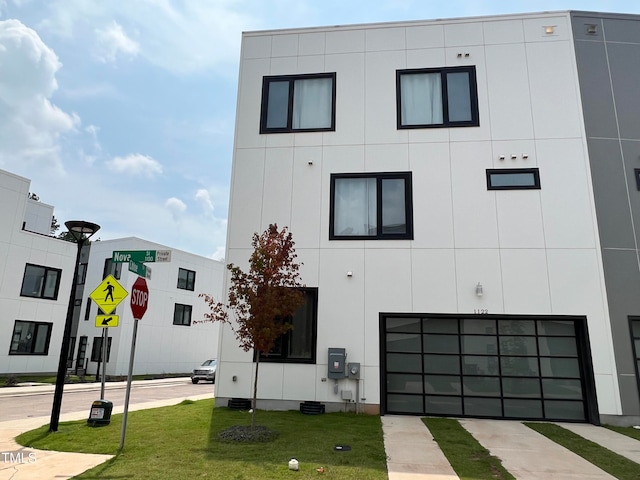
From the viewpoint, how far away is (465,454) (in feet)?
22.9

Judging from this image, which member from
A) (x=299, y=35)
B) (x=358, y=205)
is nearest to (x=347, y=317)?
(x=358, y=205)

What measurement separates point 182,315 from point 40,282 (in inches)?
392

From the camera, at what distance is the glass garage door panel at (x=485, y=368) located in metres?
10.3

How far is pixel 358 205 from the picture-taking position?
38.8 ft

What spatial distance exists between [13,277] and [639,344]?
26850 millimetres

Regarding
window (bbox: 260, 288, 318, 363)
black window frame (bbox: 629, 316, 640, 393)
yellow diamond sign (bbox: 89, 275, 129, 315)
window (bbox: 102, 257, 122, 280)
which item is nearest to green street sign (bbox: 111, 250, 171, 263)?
yellow diamond sign (bbox: 89, 275, 129, 315)

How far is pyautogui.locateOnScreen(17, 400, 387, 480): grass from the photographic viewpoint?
5.87m

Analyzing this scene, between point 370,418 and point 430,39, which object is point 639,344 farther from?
point 430,39

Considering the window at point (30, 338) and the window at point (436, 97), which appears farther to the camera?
the window at point (30, 338)

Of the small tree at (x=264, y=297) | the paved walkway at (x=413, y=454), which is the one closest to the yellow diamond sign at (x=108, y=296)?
the small tree at (x=264, y=297)

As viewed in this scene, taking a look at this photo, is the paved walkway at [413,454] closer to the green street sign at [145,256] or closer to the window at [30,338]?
the green street sign at [145,256]

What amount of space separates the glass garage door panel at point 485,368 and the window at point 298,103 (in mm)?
6314

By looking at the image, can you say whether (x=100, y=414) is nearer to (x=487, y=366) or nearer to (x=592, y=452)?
(x=487, y=366)

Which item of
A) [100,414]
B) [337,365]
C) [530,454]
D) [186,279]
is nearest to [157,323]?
[186,279]
